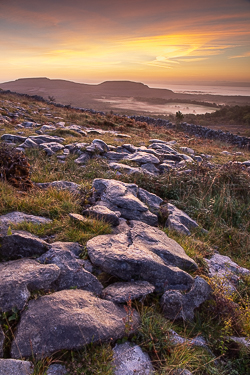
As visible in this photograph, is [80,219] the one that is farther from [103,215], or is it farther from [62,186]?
[62,186]

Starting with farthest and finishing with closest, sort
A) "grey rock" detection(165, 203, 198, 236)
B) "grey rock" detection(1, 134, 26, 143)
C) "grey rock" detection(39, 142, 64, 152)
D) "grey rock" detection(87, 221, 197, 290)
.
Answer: "grey rock" detection(1, 134, 26, 143), "grey rock" detection(39, 142, 64, 152), "grey rock" detection(165, 203, 198, 236), "grey rock" detection(87, 221, 197, 290)

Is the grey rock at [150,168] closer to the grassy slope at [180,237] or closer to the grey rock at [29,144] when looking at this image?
the grassy slope at [180,237]

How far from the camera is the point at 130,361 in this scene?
2.14 m

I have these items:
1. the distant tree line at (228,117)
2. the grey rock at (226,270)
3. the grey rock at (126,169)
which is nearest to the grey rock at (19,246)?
the grey rock at (226,270)

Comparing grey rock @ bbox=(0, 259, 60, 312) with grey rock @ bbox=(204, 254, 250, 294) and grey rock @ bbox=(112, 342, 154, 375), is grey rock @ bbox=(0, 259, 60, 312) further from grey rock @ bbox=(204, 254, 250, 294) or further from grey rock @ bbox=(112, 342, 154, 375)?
grey rock @ bbox=(204, 254, 250, 294)

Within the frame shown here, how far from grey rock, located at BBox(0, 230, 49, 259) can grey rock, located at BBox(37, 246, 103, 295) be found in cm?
15

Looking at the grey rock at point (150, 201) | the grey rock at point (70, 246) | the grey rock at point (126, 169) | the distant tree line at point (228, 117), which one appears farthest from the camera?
the distant tree line at point (228, 117)

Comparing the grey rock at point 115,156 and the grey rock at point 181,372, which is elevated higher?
the grey rock at point 115,156

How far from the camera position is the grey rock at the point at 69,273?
109 inches

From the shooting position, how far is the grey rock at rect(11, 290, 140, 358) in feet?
6.72

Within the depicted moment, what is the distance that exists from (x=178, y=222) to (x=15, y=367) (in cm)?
380

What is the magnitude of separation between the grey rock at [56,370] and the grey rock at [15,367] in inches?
6.3

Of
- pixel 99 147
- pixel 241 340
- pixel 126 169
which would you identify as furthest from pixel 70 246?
pixel 99 147

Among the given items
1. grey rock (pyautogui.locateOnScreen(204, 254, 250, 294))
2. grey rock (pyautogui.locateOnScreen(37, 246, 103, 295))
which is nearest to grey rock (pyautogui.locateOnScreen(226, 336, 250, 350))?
grey rock (pyautogui.locateOnScreen(204, 254, 250, 294))
